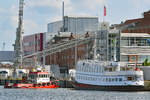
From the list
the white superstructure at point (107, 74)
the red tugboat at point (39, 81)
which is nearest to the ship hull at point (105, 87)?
the white superstructure at point (107, 74)

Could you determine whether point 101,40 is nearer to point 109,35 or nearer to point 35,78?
point 109,35

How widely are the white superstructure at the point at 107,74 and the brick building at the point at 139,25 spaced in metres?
57.1

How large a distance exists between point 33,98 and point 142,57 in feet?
208

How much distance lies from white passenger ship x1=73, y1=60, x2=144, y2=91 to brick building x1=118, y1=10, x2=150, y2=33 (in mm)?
57175

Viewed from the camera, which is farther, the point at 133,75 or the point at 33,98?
the point at 133,75

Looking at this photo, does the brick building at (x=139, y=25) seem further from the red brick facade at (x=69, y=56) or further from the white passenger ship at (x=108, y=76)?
the white passenger ship at (x=108, y=76)

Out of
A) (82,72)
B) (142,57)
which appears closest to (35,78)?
(82,72)

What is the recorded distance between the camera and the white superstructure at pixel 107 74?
10219 cm

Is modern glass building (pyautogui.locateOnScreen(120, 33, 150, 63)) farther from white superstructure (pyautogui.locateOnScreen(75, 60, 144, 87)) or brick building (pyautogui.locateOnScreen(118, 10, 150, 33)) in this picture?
white superstructure (pyautogui.locateOnScreen(75, 60, 144, 87))

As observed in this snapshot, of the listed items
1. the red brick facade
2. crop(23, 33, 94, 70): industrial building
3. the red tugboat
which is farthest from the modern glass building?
the red tugboat

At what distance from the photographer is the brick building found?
16975 cm

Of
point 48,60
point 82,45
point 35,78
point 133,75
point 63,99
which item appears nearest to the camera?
point 63,99

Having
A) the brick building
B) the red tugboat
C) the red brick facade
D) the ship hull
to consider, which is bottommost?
the ship hull

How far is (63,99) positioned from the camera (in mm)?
82188
